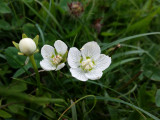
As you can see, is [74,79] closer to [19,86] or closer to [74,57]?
[74,57]

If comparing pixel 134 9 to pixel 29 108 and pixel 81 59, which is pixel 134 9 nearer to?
pixel 81 59

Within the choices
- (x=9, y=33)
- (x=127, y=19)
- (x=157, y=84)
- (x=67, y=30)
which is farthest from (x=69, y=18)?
(x=157, y=84)

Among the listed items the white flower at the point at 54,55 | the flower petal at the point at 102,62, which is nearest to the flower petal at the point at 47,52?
the white flower at the point at 54,55

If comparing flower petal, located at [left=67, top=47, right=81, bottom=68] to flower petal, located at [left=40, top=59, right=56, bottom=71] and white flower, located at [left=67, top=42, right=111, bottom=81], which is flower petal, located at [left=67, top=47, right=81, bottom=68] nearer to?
white flower, located at [left=67, top=42, right=111, bottom=81]

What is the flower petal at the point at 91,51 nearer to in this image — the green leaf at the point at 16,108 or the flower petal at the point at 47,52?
the flower petal at the point at 47,52

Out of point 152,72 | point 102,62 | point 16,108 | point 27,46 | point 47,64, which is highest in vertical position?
point 27,46

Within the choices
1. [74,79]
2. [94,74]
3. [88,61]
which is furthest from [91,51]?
[74,79]
